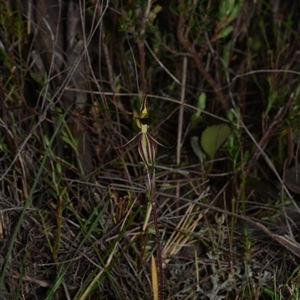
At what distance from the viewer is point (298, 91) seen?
4.50ft

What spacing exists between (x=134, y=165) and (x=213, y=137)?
0.58ft

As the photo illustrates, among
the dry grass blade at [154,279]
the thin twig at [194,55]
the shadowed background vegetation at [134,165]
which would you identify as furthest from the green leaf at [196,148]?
the dry grass blade at [154,279]

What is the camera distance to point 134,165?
Result: 1354mm

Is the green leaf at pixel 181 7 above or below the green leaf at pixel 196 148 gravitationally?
above

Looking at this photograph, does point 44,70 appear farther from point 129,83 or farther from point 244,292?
point 244,292

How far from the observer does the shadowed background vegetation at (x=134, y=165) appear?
1.24m

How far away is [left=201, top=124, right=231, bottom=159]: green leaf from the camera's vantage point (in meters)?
1.38

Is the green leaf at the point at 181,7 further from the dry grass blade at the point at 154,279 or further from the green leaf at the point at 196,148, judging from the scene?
the dry grass blade at the point at 154,279

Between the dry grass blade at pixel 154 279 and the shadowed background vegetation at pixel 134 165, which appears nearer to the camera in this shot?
the dry grass blade at pixel 154 279

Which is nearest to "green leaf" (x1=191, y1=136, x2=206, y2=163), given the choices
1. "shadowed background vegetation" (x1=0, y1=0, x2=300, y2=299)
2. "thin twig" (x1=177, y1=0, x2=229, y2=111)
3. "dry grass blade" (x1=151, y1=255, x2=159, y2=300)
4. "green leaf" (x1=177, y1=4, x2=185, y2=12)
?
"shadowed background vegetation" (x1=0, y1=0, x2=300, y2=299)

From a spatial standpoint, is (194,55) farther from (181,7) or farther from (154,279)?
(154,279)

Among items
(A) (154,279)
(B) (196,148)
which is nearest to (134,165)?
(B) (196,148)

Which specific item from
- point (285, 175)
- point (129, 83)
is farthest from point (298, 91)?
point (129, 83)

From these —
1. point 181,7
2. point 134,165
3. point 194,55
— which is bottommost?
point 134,165
